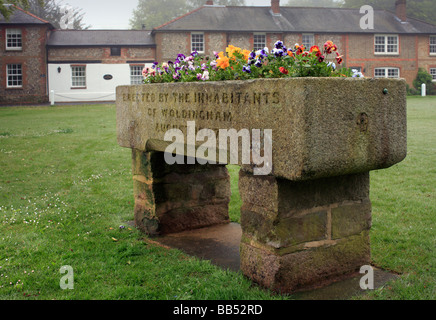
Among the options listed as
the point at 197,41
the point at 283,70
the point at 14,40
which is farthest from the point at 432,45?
A: the point at 283,70

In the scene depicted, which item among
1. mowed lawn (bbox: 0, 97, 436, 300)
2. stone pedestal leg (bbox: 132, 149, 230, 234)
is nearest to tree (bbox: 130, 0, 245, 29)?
mowed lawn (bbox: 0, 97, 436, 300)

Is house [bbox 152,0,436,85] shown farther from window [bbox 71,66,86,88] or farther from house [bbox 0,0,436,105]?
window [bbox 71,66,86,88]

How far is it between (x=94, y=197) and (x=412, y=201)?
4.20m

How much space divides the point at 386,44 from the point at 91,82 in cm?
2131

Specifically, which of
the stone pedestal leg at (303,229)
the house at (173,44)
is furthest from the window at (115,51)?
the stone pedestal leg at (303,229)

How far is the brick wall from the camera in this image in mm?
30422

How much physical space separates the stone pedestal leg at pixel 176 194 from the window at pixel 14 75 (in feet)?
93.4

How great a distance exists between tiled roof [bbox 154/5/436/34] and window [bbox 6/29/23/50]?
879cm

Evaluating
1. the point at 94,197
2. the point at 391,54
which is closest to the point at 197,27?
the point at 391,54

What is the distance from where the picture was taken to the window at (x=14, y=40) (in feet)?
100

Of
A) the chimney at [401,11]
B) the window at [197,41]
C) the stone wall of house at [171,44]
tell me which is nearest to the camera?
the stone wall of house at [171,44]

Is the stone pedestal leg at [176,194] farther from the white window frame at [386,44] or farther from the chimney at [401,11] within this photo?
the chimney at [401,11]

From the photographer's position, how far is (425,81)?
34938mm

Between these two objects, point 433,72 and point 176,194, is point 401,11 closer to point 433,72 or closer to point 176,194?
point 433,72
